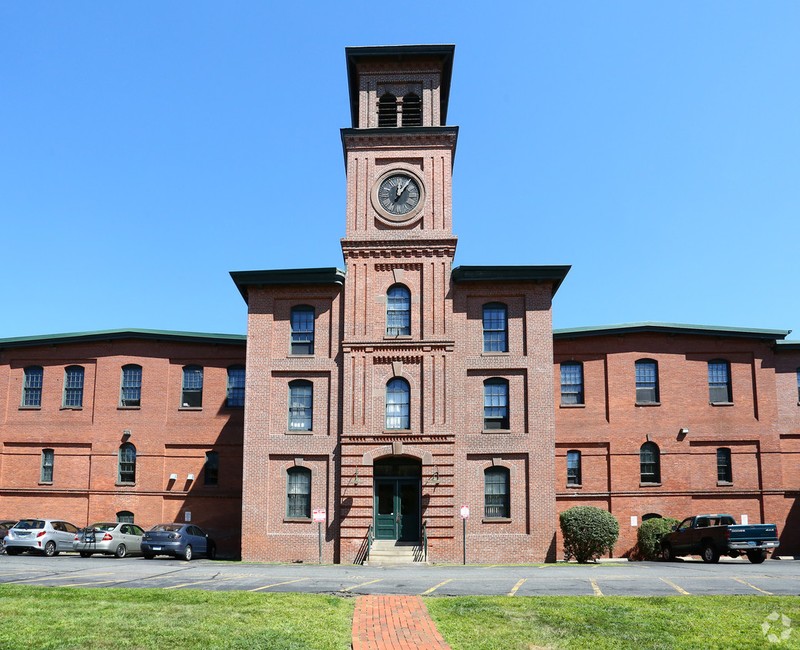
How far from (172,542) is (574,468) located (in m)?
17.3

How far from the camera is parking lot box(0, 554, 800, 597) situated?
18.8 m

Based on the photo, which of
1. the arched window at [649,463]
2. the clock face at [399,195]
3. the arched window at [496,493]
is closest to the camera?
the arched window at [496,493]

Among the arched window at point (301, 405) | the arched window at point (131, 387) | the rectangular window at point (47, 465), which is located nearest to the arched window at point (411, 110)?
the arched window at point (301, 405)

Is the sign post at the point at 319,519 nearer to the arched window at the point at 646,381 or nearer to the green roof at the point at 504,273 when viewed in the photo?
the green roof at the point at 504,273

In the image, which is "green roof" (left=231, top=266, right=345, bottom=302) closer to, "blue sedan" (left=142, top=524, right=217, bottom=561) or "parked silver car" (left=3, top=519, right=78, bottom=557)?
"blue sedan" (left=142, top=524, right=217, bottom=561)

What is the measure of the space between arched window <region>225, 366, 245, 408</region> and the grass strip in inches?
807

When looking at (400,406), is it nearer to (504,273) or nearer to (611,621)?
(504,273)

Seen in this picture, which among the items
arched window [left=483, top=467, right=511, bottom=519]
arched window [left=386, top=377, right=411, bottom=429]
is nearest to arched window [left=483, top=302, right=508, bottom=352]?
arched window [left=386, top=377, right=411, bottom=429]

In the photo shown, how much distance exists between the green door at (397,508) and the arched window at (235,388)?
8.97 m

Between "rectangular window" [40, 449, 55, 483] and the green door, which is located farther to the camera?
"rectangular window" [40, 449, 55, 483]

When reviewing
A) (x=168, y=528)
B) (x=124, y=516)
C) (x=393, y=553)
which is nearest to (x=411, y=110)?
(x=393, y=553)

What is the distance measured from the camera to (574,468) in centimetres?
3697

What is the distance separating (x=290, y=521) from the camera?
32344mm

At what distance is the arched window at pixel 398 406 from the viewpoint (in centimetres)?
3253
